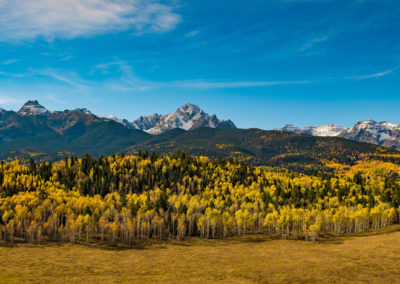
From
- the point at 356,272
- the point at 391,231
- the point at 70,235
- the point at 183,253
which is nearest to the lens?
the point at 356,272

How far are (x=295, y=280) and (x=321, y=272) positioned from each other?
13540 millimetres

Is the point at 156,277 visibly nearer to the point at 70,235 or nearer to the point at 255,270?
the point at 255,270

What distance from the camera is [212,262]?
4651 inches

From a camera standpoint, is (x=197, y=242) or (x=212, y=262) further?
(x=197, y=242)

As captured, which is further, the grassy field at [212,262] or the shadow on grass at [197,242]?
the shadow on grass at [197,242]

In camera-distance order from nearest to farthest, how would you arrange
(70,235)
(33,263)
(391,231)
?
(33,263) → (70,235) → (391,231)

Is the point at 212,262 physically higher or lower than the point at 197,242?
higher

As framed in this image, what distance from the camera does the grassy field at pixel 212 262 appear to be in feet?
310

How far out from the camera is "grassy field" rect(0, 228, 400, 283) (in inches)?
3725

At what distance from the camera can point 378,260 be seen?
369ft

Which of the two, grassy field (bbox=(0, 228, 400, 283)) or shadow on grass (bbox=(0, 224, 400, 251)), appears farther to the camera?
shadow on grass (bbox=(0, 224, 400, 251))

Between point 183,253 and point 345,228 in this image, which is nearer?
point 183,253

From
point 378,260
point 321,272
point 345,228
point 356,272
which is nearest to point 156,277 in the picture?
point 321,272

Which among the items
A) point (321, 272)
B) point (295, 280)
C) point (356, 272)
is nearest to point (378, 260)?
Answer: point (356, 272)
